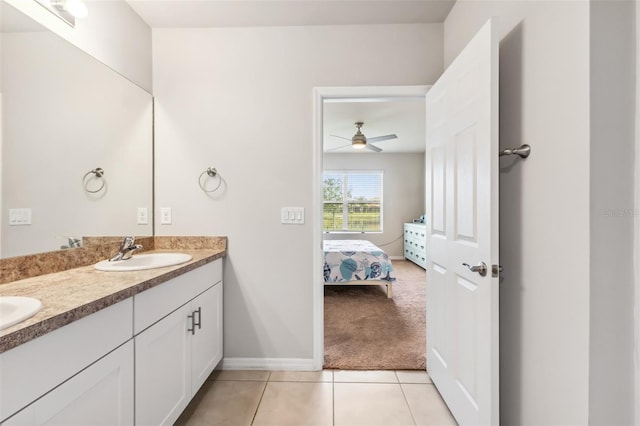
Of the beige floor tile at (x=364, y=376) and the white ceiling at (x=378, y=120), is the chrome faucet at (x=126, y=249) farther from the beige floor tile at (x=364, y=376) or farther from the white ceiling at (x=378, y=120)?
the white ceiling at (x=378, y=120)

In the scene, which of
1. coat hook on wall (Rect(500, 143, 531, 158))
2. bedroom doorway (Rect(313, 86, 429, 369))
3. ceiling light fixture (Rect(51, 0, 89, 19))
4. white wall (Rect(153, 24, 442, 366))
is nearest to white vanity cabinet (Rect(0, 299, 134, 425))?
white wall (Rect(153, 24, 442, 366))

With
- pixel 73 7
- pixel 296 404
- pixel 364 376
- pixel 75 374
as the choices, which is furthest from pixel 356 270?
pixel 73 7

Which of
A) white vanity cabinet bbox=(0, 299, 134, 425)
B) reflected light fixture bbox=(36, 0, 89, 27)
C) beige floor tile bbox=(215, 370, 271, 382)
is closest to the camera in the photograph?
white vanity cabinet bbox=(0, 299, 134, 425)

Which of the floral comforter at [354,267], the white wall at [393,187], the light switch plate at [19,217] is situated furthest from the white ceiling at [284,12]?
the white wall at [393,187]

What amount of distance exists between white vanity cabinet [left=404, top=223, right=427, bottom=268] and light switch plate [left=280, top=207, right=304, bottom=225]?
3.76 m

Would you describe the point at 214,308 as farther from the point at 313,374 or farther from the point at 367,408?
the point at 367,408

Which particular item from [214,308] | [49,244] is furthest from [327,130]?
[49,244]

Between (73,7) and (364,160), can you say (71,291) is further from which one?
(364,160)

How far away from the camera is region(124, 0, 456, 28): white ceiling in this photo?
1804mm

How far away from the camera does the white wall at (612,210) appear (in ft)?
2.77

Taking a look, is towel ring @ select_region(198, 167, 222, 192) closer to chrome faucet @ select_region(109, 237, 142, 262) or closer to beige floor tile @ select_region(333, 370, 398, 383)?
chrome faucet @ select_region(109, 237, 142, 262)

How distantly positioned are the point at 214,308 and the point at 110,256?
704mm

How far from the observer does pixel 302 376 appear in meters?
1.95

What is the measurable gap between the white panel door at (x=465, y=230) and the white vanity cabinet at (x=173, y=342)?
1425 millimetres
